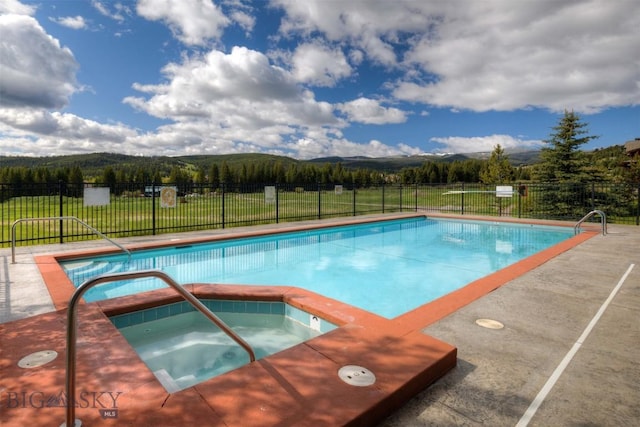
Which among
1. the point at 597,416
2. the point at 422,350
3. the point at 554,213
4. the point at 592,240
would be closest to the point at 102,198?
the point at 422,350

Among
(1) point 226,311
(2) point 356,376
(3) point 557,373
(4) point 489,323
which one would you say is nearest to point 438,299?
(4) point 489,323

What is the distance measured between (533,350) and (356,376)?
1.84 metres

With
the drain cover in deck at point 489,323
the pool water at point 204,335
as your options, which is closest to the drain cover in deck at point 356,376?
the pool water at point 204,335

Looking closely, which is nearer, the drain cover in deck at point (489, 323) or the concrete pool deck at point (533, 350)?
the concrete pool deck at point (533, 350)

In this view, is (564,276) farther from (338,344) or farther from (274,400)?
(274,400)

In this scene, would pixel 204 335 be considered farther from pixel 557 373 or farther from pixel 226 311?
pixel 557 373

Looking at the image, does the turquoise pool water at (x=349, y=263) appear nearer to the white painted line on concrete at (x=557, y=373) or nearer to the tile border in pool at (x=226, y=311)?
the tile border in pool at (x=226, y=311)

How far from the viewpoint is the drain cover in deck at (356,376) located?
101 inches

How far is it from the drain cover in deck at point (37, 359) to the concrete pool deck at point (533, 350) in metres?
0.22

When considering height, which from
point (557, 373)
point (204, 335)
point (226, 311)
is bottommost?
point (204, 335)

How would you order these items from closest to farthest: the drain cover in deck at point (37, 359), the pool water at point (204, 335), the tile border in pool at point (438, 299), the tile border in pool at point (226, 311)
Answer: the drain cover in deck at point (37, 359) → the pool water at point (204, 335) → the tile border in pool at point (438, 299) → the tile border in pool at point (226, 311)

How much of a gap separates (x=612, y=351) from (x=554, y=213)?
16052mm

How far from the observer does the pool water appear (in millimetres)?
3838

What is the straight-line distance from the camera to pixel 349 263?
876 centimetres
